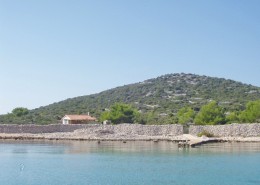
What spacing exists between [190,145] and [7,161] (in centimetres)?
2079

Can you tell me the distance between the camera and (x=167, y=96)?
13500 cm

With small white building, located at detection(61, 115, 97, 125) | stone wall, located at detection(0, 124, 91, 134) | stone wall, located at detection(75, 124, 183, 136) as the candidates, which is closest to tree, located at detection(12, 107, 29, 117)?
small white building, located at detection(61, 115, 97, 125)

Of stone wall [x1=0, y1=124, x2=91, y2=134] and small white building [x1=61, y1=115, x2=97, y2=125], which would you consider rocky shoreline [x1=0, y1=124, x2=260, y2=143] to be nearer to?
stone wall [x1=0, y1=124, x2=91, y2=134]

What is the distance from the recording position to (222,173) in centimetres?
3114

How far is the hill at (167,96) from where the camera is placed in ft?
373

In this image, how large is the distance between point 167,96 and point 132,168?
336 feet

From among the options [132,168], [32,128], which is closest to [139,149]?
[132,168]

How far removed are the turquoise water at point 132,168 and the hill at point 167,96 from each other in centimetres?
5837

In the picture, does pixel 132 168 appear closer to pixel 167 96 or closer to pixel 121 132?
pixel 121 132

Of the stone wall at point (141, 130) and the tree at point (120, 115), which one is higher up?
the tree at point (120, 115)

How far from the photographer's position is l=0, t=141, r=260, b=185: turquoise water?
92.3ft

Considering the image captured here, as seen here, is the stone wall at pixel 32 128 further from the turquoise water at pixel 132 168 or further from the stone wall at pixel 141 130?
the turquoise water at pixel 132 168

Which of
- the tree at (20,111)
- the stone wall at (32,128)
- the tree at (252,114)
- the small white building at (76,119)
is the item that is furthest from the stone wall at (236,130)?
the tree at (20,111)

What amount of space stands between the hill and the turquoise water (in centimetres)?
5837
